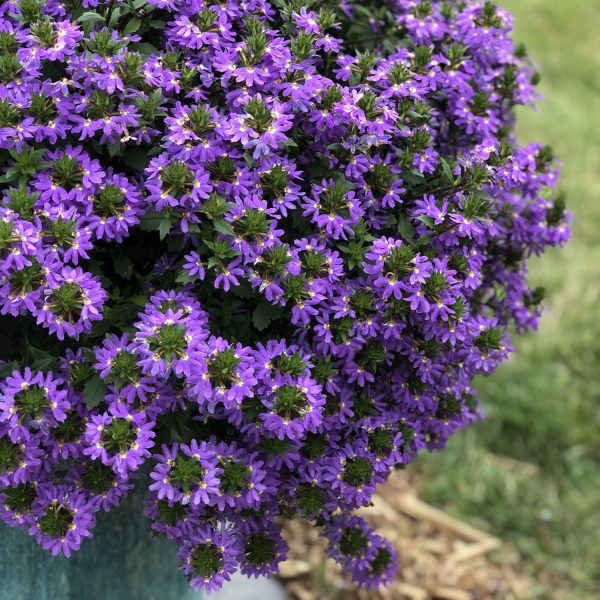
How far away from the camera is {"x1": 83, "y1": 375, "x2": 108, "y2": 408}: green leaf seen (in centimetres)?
167

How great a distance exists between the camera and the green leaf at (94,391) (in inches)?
65.6

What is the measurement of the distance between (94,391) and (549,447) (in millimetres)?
2479

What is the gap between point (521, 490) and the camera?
3.49 meters

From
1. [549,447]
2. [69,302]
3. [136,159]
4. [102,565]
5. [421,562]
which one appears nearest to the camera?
[69,302]

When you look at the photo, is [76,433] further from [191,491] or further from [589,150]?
[589,150]

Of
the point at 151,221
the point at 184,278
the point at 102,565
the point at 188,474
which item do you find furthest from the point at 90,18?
the point at 102,565

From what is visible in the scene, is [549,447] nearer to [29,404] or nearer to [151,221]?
[151,221]

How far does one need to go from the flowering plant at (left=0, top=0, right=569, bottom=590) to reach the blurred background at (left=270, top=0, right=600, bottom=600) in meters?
1.53

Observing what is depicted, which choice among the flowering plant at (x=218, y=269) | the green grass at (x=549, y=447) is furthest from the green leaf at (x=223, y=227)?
the green grass at (x=549, y=447)

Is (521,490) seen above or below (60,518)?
above

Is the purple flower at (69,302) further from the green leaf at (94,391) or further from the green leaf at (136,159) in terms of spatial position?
the green leaf at (136,159)

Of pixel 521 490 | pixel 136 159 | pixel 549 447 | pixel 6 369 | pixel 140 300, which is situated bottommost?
pixel 6 369

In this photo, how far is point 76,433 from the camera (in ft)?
5.63

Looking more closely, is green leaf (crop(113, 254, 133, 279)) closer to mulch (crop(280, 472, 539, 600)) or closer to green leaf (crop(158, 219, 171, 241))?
green leaf (crop(158, 219, 171, 241))
